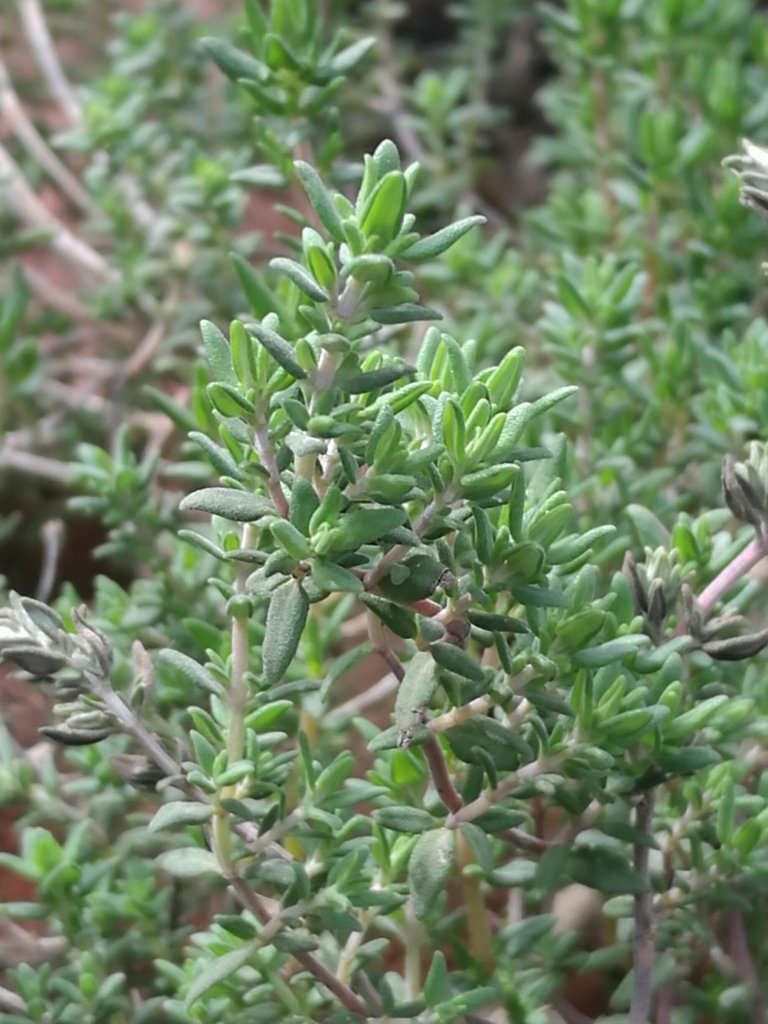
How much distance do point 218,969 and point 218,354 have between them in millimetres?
480

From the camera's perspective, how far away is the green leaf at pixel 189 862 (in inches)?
36.7

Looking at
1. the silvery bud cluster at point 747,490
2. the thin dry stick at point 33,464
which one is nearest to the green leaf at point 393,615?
the silvery bud cluster at point 747,490

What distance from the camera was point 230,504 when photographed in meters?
0.81

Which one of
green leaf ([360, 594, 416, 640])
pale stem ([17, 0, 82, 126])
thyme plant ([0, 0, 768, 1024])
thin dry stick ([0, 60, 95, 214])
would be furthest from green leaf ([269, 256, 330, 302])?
pale stem ([17, 0, 82, 126])

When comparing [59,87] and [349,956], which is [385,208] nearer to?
[349,956]

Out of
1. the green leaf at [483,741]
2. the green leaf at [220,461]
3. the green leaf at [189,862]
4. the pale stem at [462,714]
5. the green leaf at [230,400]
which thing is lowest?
the green leaf at [189,862]

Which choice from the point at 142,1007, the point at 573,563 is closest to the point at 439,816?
the point at 573,563

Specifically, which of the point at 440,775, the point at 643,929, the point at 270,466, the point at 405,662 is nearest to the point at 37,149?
the point at 405,662

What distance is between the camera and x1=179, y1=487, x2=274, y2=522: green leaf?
0.79 meters

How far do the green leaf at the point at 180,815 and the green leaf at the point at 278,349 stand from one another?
347mm

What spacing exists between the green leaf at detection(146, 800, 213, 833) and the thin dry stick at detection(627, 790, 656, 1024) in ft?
1.23

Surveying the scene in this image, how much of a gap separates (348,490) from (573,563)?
0.68 ft

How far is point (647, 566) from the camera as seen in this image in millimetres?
1027

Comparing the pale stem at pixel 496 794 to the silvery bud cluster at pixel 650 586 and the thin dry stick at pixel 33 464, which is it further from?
the thin dry stick at pixel 33 464
